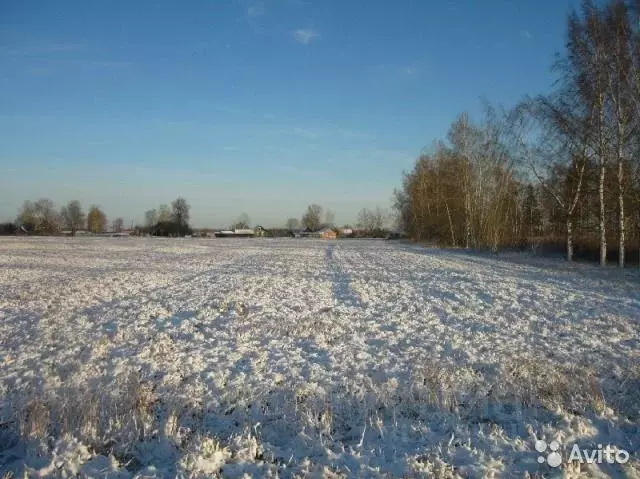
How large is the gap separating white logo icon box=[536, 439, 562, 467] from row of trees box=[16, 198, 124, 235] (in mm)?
147484

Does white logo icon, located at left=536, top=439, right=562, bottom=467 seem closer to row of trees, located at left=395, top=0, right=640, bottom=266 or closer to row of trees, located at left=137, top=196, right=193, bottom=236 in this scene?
row of trees, located at left=395, top=0, right=640, bottom=266

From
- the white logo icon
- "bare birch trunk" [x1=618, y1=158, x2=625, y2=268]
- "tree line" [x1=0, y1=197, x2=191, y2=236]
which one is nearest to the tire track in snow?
the white logo icon

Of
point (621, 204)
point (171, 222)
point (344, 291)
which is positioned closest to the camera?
point (344, 291)

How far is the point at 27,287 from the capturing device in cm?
1536

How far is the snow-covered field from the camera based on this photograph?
169 inches

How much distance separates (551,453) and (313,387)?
9.53 ft

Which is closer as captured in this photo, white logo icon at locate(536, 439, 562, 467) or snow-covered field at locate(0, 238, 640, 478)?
white logo icon at locate(536, 439, 562, 467)

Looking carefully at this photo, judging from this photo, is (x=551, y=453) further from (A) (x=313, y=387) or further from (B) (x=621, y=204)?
(B) (x=621, y=204)

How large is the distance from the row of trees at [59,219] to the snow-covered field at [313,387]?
140607mm

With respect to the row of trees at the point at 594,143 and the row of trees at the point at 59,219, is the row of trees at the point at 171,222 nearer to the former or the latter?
the row of trees at the point at 59,219

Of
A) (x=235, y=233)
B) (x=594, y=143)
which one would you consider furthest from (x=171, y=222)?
(x=594, y=143)

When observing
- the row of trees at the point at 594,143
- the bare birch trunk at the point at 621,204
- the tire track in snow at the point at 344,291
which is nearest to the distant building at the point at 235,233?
the row of trees at the point at 594,143

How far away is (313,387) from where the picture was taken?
6086mm

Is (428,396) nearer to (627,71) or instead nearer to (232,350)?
(232,350)
